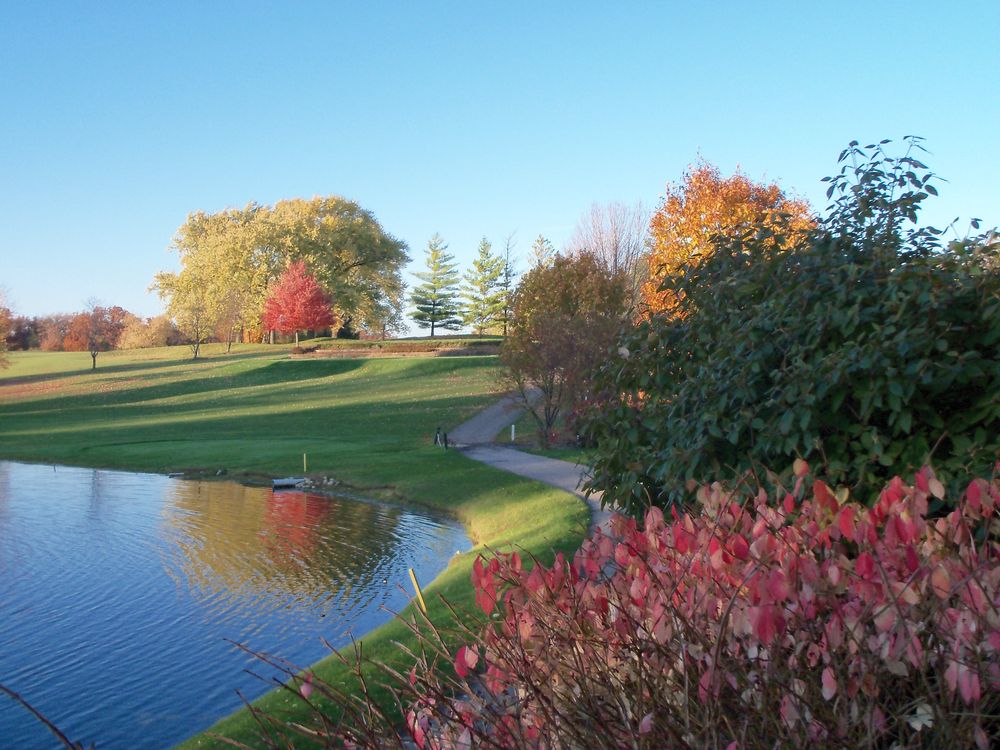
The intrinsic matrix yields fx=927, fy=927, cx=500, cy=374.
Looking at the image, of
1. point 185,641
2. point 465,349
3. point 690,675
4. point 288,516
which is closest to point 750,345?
point 690,675

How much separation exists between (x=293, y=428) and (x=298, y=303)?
24067 millimetres

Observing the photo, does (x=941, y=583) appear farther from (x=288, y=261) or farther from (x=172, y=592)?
(x=288, y=261)

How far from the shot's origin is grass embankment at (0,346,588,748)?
16.2m

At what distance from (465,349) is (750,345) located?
164 feet

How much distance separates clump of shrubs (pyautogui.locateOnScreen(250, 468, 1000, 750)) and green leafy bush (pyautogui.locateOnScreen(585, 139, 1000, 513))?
1402mm

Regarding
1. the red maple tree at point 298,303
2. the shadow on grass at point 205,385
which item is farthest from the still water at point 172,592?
the red maple tree at point 298,303

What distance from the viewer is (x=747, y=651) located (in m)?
2.73

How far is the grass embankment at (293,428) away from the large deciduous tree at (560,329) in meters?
3.46

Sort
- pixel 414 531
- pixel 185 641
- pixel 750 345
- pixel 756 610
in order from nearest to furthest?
1. pixel 756 610
2. pixel 750 345
3. pixel 185 641
4. pixel 414 531

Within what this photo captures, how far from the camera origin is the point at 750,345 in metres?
5.68

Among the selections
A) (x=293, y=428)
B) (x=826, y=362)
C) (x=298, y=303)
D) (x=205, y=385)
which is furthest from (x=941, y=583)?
(x=298, y=303)

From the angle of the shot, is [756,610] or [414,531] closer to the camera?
[756,610]

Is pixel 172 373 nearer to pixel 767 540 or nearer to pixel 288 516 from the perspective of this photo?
pixel 288 516

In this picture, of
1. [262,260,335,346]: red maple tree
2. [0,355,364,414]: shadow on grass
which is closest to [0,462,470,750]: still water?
[0,355,364,414]: shadow on grass
